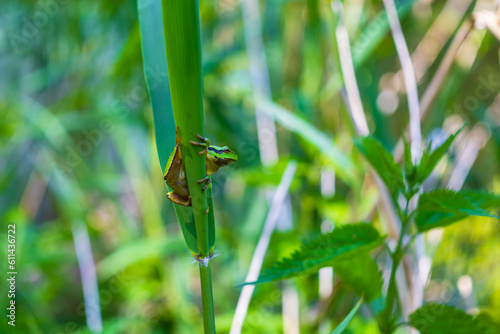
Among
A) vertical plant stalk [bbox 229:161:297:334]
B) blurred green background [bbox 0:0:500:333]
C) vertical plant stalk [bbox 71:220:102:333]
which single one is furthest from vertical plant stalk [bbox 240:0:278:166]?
vertical plant stalk [bbox 71:220:102:333]

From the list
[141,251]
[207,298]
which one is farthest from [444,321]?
[141,251]

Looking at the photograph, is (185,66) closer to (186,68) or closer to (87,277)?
(186,68)

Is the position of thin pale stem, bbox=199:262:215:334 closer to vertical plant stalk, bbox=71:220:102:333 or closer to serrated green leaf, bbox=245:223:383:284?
serrated green leaf, bbox=245:223:383:284

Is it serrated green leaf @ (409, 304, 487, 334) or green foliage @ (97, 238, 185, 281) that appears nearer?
serrated green leaf @ (409, 304, 487, 334)

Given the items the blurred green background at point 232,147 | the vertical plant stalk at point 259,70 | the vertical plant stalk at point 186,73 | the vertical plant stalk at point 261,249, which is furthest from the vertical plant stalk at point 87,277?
the vertical plant stalk at point 186,73

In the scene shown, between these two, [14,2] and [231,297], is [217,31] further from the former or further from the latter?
[231,297]

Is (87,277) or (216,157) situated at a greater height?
(87,277)
